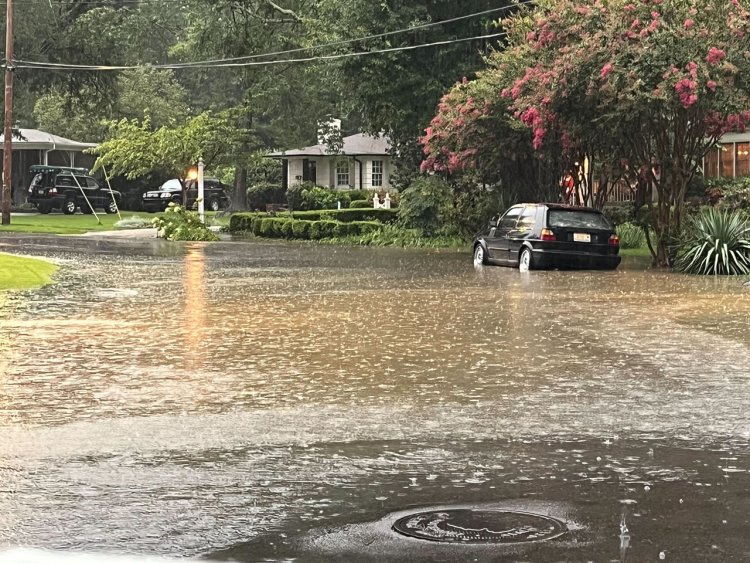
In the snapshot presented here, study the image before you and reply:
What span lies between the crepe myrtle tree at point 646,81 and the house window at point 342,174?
135 feet

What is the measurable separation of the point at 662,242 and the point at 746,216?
3.06 m

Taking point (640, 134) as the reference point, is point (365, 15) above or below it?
above

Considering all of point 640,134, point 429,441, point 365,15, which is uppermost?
point 365,15

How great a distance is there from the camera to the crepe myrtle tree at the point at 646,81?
2538cm

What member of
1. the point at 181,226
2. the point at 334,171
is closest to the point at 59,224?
the point at 181,226

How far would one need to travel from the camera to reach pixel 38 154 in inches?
2749

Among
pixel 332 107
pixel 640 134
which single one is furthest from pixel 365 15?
pixel 332 107

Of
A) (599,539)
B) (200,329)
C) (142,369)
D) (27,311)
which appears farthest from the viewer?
(27,311)

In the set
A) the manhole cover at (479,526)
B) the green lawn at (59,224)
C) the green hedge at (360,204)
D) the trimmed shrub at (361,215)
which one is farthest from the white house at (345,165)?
the manhole cover at (479,526)

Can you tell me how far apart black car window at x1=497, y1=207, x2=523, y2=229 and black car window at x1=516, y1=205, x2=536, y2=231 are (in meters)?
0.27

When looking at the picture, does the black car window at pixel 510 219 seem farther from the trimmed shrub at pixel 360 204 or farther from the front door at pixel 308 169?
the front door at pixel 308 169

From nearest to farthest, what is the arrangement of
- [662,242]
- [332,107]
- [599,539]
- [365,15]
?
[599,539], [662,242], [365,15], [332,107]

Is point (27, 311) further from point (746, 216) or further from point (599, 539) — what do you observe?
point (746, 216)

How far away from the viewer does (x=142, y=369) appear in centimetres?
1203
